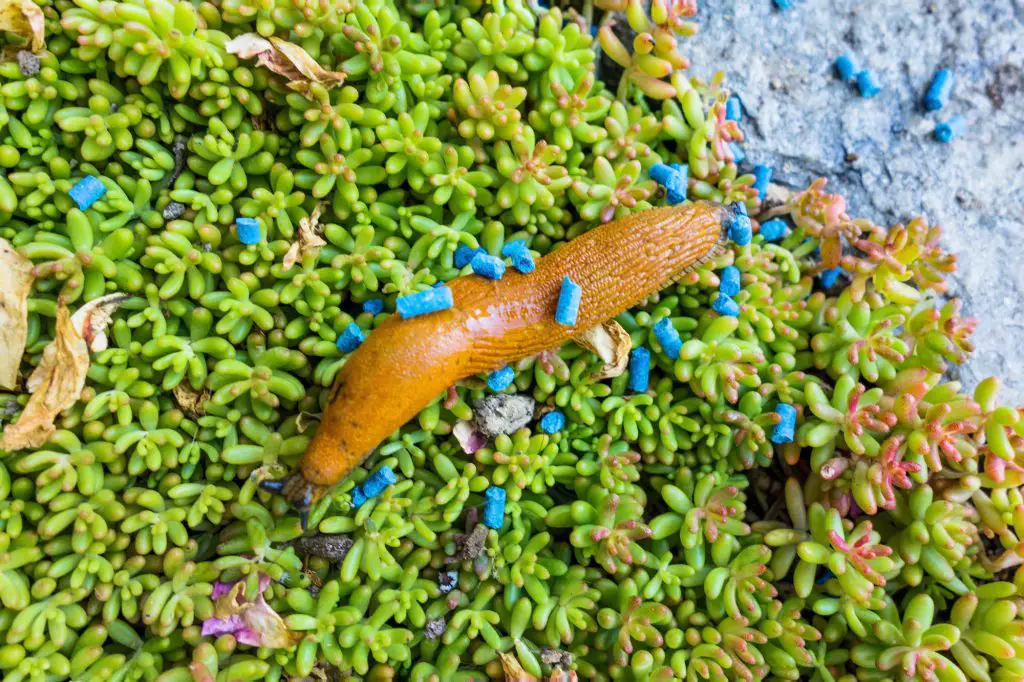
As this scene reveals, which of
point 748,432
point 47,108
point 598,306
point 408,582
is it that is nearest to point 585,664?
point 408,582

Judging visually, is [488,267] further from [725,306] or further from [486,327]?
[725,306]

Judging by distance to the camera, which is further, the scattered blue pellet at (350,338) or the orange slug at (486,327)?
the scattered blue pellet at (350,338)

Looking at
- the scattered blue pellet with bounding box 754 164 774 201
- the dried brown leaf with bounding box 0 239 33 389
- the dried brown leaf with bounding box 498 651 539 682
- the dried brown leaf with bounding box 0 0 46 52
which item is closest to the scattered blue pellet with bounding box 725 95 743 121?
the scattered blue pellet with bounding box 754 164 774 201

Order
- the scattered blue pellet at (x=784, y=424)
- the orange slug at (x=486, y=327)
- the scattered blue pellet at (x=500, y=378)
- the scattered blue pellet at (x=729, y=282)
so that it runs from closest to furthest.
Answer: the orange slug at (x=486, y=327) → the scattered blue pellet at (x=500, y=378) → the scattered blue pellet at (x=784, y=424) → the scattered blue pellet at (x=729, y=282)

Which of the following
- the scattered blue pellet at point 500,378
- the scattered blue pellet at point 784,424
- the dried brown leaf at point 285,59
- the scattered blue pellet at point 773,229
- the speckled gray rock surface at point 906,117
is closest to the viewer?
the dried brown leaf at point 285,59

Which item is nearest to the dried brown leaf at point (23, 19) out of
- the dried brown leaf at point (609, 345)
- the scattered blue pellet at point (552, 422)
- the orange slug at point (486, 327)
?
the orange slug at point (486, 327)

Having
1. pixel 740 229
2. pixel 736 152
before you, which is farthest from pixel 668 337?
pixel 736 152

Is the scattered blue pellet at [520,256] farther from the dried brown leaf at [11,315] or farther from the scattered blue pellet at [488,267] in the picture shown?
the dried brown leaf at [11,315]

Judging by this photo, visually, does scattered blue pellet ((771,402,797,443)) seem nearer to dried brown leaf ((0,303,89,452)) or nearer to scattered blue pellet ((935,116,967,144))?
scattered blue pellet ((935,116,967,144))
